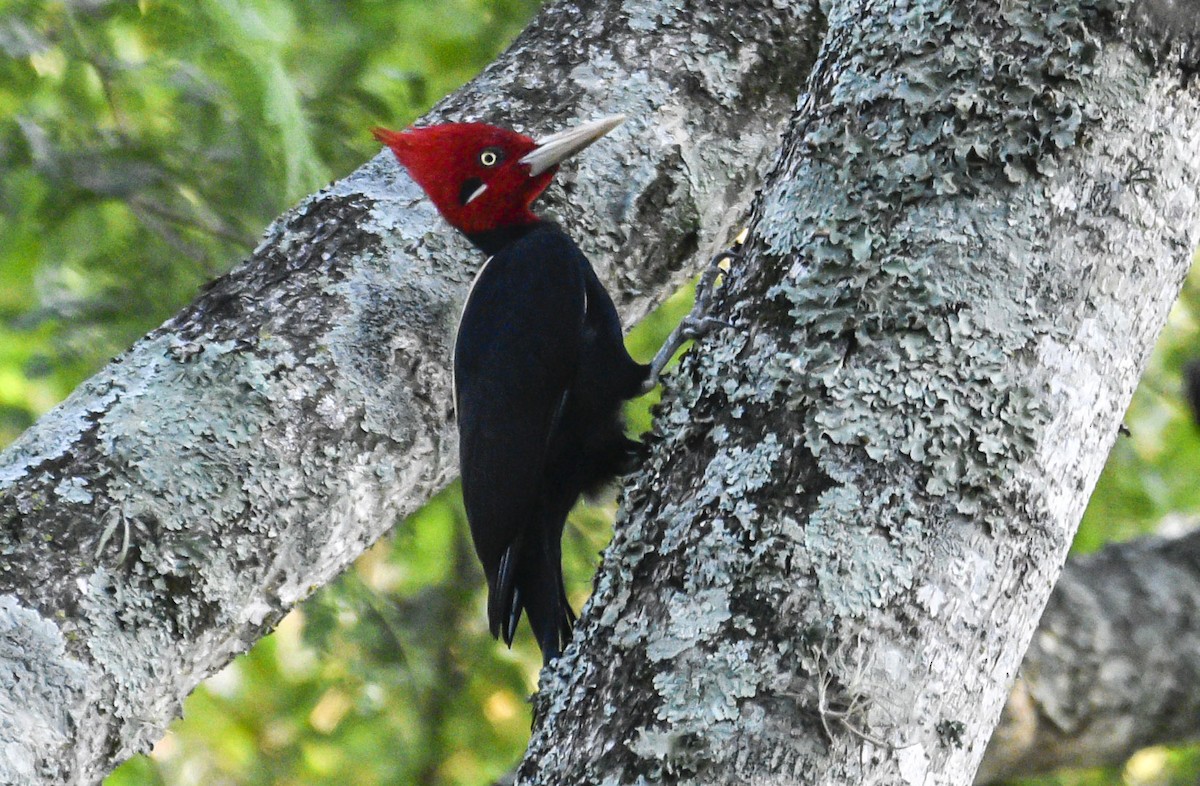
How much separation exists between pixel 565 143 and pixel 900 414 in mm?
1160

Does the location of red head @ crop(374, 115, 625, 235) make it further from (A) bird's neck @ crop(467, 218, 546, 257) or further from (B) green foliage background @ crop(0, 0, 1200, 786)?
(B) green foliage background @ crop(0, 0, 1200, 786)

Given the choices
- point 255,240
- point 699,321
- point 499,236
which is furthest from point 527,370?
point 255,240

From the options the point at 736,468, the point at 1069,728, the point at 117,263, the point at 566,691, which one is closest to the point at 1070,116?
the point at 736,468

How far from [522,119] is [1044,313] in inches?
52.0

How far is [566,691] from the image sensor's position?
1.40m

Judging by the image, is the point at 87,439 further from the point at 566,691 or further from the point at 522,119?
the point at 522,119

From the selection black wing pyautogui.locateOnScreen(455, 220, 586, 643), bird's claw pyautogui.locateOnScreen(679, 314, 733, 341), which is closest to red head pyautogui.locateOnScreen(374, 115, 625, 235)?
black wing pyautogui.locateOnScreen(455, 220, 586, 643)

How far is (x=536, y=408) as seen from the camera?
8.30 ft

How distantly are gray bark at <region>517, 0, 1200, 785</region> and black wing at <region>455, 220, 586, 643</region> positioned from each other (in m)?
0.77

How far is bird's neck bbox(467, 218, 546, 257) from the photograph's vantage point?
2.49 meters

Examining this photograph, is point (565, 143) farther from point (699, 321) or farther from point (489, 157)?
point (699, 321)

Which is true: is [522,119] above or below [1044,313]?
below

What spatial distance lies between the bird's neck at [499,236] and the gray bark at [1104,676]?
1.60 meters

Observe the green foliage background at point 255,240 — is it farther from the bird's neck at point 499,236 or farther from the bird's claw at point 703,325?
the bird's claw at point 703,325
